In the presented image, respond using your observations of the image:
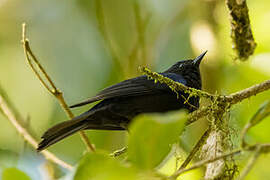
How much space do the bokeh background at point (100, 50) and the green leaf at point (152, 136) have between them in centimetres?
231

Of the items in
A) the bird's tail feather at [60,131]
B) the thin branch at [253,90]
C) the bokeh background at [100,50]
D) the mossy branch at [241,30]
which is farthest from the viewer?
the bokeh background at [100,50]

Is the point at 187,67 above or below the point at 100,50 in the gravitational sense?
below

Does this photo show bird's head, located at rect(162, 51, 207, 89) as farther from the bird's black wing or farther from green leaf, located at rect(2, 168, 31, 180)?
green leaf, located at rect(2, 168, 31, 180)

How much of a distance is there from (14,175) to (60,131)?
62.3 inches

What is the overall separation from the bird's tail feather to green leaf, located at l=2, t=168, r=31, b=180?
1.20 m

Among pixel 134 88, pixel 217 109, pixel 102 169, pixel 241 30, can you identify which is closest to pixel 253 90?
pixel 217 109

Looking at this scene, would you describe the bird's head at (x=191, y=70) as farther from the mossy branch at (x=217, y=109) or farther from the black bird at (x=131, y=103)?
the mossy branch at (x=217, y=109)

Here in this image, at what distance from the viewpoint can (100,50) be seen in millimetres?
7062

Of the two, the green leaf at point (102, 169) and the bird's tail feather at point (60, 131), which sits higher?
the green leaf at point (102, 169)

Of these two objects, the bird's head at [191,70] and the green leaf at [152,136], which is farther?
the bird's head at [191,70]

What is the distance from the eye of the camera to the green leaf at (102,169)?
4.87 ft

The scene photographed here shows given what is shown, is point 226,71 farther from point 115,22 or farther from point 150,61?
point 115,22

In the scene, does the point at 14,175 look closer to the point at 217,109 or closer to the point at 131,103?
the point at 217,109

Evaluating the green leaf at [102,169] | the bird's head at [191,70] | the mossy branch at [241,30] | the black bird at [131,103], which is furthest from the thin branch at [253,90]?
the bird's head at [191,70]
